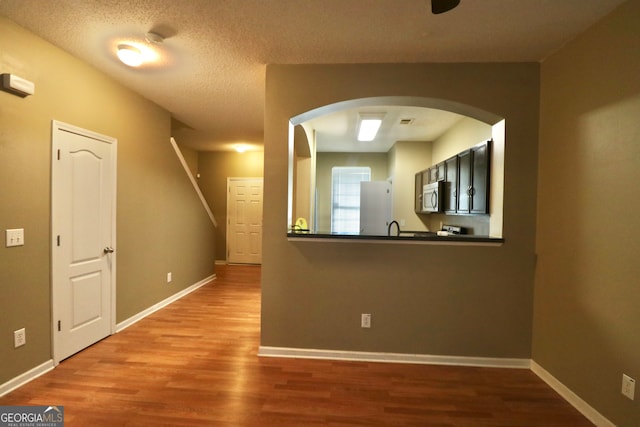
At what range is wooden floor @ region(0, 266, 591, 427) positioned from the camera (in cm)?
192

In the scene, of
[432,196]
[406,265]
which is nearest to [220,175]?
[432,196]

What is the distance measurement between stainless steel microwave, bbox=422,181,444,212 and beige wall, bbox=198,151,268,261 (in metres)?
4.05

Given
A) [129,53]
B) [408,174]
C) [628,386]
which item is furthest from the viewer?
[408,174]

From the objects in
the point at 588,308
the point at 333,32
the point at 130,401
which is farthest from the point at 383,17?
the point at 130,401

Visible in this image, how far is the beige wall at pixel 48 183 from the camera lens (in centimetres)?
212

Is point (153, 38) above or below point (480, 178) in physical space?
above

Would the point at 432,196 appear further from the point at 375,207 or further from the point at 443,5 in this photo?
the point at 443,5

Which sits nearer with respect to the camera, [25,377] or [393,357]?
[25,377]

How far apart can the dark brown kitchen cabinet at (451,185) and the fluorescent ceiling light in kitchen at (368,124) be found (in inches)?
46.3

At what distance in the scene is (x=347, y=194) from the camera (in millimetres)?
7422

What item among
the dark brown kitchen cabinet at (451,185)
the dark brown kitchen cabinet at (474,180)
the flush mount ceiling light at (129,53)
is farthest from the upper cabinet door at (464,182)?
the flush mount ceiling light at (129,53)

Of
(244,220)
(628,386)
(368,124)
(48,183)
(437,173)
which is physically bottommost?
(628,386)

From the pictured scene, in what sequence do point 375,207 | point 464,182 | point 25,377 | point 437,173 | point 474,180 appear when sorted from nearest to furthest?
point 25,377
point 474,180
point 464,182
point 437,173
point 375,207

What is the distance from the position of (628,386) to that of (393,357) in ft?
5.00
